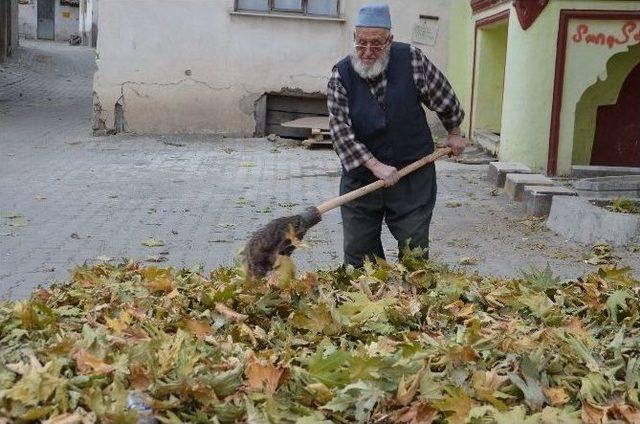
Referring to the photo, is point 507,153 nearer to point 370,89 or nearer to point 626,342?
point 370,89

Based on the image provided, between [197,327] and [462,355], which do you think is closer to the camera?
[462,355]

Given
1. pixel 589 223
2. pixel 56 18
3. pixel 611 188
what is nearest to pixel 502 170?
pixel 611 188

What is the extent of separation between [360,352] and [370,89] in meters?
2.48

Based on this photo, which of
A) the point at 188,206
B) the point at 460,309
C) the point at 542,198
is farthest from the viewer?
the point at 188,206

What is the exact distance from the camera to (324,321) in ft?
10.8

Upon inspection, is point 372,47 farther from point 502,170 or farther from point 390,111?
point 502,170

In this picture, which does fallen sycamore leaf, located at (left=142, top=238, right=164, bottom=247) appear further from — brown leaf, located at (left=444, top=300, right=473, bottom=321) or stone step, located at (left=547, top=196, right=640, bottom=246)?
brown leaf, located at (left=444, top=300, right=473, bottom=321)

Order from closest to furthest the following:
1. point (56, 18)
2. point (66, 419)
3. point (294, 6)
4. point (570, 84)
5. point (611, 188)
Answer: point (66, 419) < point (611, 188) < point (570, 84) < point (294, 6) < point (56, 18)

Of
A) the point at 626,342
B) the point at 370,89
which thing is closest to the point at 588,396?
the point at 626,342

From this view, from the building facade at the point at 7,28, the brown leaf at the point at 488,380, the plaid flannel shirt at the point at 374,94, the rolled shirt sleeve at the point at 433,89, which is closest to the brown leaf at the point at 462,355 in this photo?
the brown leaf at the point at 488,380

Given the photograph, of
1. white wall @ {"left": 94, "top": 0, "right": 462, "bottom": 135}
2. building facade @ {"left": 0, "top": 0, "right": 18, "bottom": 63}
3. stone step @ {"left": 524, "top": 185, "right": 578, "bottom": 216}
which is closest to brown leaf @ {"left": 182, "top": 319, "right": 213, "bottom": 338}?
stone step @ {"left": 524, "top": 185, "right": 578, "bottom": 216}

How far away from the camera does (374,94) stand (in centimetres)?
515

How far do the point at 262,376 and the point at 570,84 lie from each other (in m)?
8.76

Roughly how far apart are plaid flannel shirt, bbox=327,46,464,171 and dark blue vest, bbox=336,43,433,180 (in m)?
0.03
